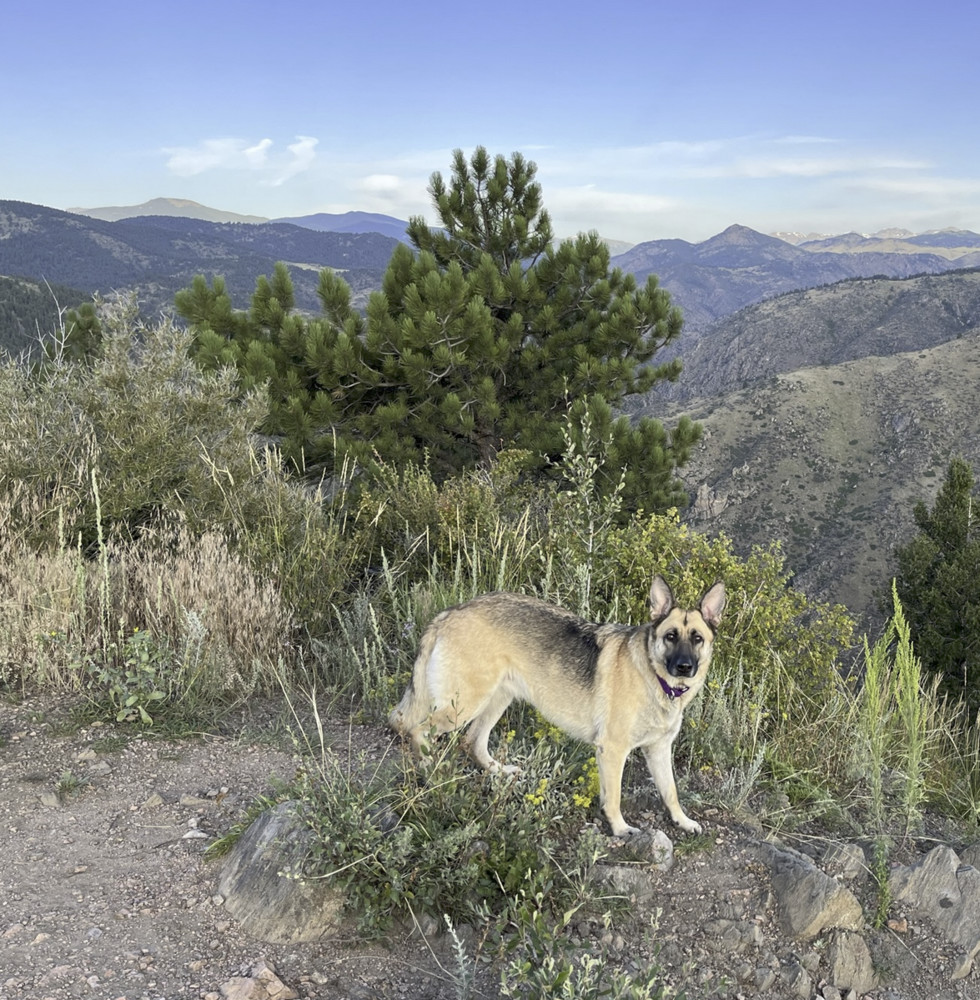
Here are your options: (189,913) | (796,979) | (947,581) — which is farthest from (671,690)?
(947,581)

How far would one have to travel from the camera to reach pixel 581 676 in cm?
341

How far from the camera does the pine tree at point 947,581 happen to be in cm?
2595

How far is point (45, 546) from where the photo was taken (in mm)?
5301

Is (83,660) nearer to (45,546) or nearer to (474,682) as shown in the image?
(45,546)

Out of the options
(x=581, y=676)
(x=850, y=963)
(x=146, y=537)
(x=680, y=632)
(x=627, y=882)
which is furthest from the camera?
(x=146, y=537)

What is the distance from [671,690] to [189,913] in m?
2.04

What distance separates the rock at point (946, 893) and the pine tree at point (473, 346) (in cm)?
865

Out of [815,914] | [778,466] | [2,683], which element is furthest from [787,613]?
Answer: [778,466]

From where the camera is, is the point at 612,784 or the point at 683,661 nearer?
the point at 683,661

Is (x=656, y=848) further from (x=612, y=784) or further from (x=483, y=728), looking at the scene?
(x=483, y=728)

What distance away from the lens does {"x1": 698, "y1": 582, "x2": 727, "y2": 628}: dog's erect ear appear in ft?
10.6

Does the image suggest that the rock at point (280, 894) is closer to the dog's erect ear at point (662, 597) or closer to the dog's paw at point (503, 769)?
the dog's paw at point (503, 769)

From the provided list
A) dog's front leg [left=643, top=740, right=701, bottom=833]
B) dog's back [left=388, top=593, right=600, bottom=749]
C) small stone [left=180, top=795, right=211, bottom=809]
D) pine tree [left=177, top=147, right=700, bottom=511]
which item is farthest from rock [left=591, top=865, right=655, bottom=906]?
pine tree [left=177, top=147, right=700, bottom=511]

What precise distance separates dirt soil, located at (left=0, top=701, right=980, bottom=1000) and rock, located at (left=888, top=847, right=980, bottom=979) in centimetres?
A: 10
